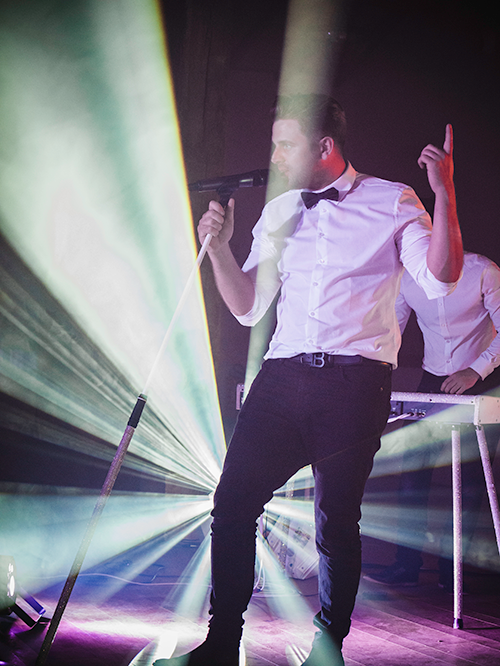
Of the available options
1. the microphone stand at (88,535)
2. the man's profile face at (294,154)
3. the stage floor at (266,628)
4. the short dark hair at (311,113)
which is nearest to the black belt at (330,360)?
the microphone stand at (88,535)

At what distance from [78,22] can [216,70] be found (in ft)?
2.78

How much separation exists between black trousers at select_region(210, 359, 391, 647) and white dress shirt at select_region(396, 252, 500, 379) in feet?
4.58

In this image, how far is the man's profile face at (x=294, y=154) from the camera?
160 cm

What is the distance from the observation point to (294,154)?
1.62 metres

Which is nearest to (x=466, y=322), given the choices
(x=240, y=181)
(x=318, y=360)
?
(x=318, y=360)

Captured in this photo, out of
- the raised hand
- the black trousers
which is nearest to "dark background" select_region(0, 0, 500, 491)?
the black trousers

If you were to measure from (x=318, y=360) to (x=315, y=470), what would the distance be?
296 millimetres

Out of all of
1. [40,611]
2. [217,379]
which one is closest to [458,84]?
[217,379]

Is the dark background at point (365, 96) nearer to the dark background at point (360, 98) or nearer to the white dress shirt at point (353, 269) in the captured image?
the dark background at point (360, 98)

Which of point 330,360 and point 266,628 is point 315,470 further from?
point 266,628

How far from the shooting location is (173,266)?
11.3ft

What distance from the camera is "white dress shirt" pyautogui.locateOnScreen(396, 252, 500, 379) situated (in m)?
2.77

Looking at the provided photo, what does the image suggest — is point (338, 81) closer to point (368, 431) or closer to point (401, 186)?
point (401, 186)

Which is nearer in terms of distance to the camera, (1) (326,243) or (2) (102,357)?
(1) (326,243)
